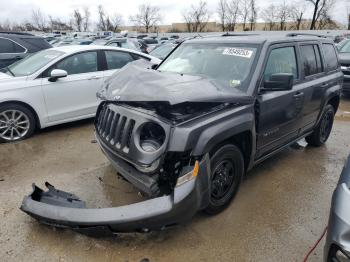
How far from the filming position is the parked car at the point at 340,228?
187 centimetres

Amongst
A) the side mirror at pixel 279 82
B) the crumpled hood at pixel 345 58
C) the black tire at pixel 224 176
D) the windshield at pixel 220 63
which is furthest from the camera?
the crumpled hood at pixel 345 58

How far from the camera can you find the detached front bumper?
2.48 metres

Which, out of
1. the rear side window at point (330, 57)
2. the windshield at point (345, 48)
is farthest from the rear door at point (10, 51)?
the windshield at point (345, 48)

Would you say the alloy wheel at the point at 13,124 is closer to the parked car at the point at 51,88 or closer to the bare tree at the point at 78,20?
the parked car at the point at 51,88

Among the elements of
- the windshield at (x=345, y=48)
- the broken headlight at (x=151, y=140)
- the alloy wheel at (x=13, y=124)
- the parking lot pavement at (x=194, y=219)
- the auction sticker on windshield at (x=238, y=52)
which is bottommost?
the parking lot pavement at (x=194, y=219)

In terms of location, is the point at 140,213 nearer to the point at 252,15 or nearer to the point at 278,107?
the point at 278,107

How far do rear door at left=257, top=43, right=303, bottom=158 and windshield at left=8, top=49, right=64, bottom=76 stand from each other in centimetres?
391

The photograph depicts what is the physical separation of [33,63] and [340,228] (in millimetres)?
5640

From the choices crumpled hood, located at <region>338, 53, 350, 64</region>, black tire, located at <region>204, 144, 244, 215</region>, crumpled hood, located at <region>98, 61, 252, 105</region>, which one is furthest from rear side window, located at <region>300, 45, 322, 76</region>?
crumpled hood, located at <region>338, 53, 350, 64</region>

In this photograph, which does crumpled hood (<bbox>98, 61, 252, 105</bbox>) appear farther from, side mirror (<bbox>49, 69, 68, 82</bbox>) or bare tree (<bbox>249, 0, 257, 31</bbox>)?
bare tree (<bbox>249, 0, 257, 31</bbox>)

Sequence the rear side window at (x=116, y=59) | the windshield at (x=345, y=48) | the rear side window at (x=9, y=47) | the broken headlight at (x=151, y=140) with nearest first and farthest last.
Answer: the broken headlight at (x=151, y=140), the rear side window at (x=116, y=59), the rear side window at (x=9, y=47), the windshield at (x=345, y=48)

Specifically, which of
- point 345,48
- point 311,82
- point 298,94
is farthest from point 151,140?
point 345,48

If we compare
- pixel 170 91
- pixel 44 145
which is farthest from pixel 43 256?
pixel 44 145

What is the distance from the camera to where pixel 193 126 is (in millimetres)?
2635
